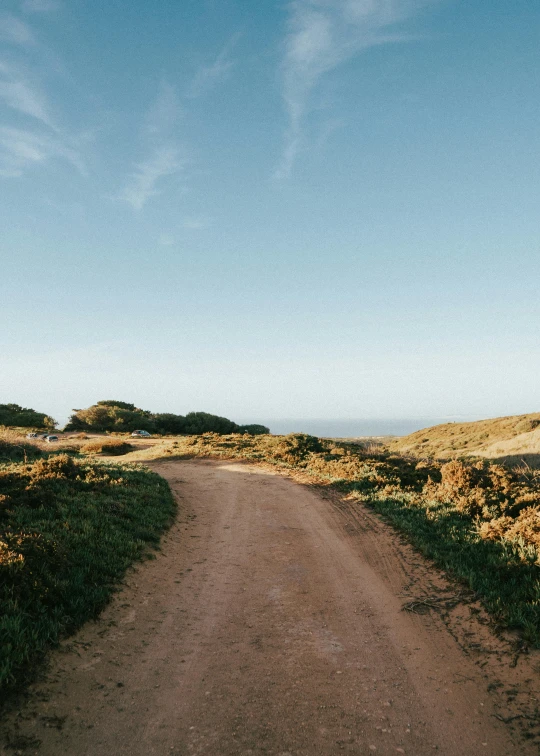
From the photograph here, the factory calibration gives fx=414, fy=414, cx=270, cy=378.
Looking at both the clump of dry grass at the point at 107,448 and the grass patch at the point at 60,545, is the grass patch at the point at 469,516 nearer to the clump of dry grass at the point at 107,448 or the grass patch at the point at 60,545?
the grass patch at the point at 60,545

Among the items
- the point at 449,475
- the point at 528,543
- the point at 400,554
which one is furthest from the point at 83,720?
the point at 449,475

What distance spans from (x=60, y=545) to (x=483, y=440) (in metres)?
48.9

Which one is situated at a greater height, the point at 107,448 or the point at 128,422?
the point at 128,422

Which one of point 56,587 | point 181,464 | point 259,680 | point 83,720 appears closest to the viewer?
point 83,720

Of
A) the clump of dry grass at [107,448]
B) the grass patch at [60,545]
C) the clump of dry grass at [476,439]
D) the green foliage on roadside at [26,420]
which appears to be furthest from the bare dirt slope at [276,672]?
the green foliage on roadside at [26,420]

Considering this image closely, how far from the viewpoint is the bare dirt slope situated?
4.56 m

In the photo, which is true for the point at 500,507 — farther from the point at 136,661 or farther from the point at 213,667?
the point at 136,661

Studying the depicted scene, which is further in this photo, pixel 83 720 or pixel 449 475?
pixel 449 475

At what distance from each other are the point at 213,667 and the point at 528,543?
7170 millimetres

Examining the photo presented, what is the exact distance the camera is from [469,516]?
11.7m

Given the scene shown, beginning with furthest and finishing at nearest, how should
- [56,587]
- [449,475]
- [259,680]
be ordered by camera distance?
[449,475] → [56,587] → [259,680]

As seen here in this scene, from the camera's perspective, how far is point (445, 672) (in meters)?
5.77

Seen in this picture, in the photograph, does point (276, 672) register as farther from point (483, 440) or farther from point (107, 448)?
point (483, 440)

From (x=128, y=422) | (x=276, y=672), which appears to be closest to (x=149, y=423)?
(x=128, y=422)
